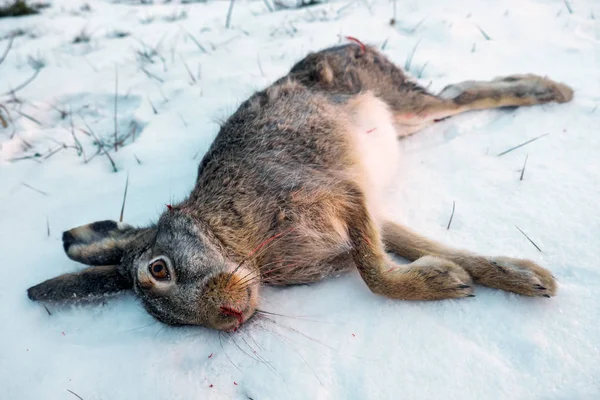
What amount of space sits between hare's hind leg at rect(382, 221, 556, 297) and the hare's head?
3.12 feet

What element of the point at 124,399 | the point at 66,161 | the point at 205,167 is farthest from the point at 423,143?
the point at 66,161

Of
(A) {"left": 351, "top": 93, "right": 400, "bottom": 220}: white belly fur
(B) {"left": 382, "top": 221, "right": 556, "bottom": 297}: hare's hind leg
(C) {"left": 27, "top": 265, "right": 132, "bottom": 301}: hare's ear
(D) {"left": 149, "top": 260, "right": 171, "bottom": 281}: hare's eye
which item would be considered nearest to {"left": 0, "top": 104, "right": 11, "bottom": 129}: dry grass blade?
(C) {"left": 27, "top": 265, "right": 132, "bottom": 301}: hare's ear

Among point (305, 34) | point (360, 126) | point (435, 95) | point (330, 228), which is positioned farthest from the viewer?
point (305, 34)

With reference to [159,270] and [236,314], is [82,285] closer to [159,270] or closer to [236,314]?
[159,270]

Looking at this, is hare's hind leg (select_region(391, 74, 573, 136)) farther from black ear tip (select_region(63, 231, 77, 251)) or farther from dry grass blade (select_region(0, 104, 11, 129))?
dry grass blade (select_region(0, 104, 11, 129))

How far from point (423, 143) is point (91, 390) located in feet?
9.42

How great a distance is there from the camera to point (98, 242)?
2.69m

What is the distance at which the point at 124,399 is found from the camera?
2.18 metres

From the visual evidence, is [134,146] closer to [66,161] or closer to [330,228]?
[66,161]

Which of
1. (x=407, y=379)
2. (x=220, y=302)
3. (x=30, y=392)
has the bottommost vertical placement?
(x=30, y=392)

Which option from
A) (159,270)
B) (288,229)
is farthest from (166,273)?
(288,229)

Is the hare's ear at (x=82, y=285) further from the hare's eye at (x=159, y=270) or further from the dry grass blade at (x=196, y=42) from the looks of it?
the dry grass blade at (x=196, y=42)

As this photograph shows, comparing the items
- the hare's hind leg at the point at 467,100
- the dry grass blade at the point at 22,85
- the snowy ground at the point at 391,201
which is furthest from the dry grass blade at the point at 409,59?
the dry grass blade at the point at 22,85

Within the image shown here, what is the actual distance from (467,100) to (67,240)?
3.20m
